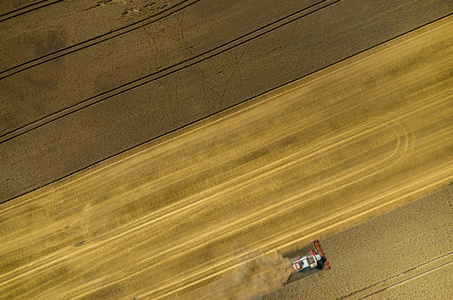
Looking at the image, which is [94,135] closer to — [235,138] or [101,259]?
[101,259]

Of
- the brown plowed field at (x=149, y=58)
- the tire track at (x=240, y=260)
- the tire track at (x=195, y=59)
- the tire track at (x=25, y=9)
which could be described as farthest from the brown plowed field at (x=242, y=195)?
the tire track at (x=25, y=9)

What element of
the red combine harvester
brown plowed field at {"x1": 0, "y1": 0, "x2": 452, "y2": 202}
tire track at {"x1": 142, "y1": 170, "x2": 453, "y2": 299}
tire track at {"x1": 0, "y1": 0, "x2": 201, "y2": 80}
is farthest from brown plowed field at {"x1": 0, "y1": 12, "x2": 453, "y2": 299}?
tire track at {"x1": 0, "y1": 0, "x2": 201, "y2": 80}

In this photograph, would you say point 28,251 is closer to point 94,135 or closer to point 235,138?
point 94,135

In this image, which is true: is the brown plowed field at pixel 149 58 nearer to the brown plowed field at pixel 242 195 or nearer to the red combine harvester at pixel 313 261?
the brown plowed field at pixel 242 195

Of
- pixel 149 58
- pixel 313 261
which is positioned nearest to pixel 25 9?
pixel 149 58

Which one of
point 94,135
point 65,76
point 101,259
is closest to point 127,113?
point 94,135

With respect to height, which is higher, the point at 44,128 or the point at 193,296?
the point at 44,128

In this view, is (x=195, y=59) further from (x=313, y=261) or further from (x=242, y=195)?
(x=313, y=261)

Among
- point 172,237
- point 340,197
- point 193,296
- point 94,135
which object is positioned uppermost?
point 94,135
